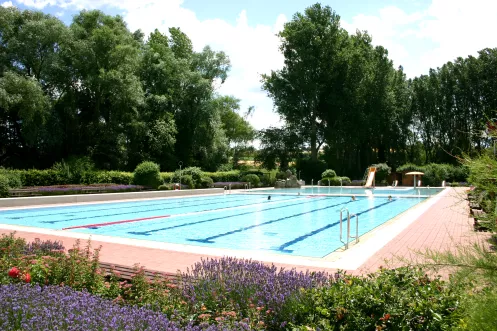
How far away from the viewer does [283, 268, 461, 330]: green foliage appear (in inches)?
114

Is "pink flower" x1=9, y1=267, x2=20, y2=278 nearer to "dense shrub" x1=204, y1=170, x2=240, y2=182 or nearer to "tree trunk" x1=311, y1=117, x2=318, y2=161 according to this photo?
"dense shrub" x1=204, y1=170, x2=240, y2=182

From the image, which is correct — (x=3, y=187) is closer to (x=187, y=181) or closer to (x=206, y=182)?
(x=187, y=181)

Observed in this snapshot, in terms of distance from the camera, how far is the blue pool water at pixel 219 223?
9.94 metres

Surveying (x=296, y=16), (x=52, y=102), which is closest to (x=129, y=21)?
(x=52, y=102)

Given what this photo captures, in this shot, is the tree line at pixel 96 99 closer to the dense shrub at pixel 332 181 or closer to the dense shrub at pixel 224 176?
the dense shrub at pixel 224 176

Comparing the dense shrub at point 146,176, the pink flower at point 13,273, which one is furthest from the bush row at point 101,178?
the pink flower at point 13,273

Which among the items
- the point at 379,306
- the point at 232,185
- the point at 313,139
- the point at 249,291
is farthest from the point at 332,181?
the point at 379,306

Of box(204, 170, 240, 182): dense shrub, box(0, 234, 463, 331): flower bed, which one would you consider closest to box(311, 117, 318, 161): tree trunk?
box(204, 170, 240, 182): dense shrub

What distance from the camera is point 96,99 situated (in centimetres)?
2797

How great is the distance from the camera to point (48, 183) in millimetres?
20844

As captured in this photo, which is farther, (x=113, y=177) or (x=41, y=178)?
(x=113, y=177)

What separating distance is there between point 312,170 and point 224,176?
1027 centimetres

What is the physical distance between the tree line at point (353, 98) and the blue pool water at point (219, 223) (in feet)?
71.0

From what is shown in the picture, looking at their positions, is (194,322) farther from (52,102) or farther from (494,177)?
(52,102)
